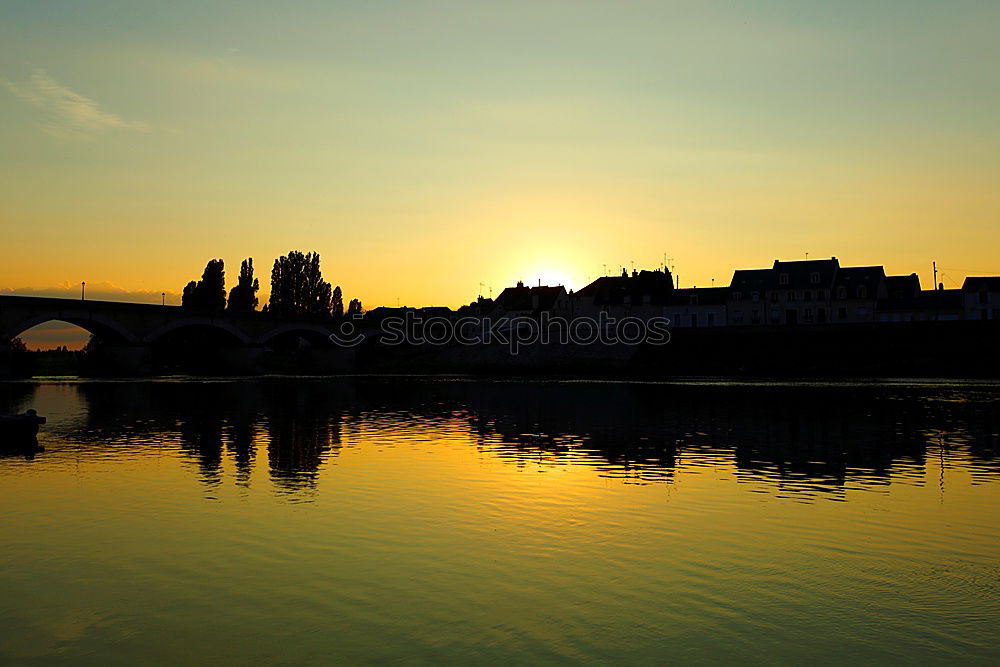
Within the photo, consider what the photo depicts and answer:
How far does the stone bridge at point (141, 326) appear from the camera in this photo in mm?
101125

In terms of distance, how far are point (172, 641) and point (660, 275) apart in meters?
171

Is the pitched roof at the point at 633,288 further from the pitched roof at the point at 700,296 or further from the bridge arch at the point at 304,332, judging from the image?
the bridge arch at the point at 304,332

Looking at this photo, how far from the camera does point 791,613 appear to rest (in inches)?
583

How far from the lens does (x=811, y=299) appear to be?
5851 inches

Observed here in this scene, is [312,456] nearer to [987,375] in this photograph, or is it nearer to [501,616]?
[501,616]

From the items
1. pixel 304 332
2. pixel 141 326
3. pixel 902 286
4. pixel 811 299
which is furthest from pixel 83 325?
pixel 902 286

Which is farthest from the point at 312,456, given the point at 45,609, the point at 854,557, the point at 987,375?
the point at 987,375

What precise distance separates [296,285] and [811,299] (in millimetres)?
108018

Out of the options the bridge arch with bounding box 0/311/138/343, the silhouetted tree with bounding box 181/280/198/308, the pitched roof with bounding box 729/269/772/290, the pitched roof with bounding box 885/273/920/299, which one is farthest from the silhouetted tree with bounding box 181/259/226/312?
the pitched roof with bounding box 885/273/920/299

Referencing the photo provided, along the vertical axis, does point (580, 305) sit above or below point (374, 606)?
above

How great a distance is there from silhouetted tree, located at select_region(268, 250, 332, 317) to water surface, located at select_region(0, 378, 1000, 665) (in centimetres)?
14774

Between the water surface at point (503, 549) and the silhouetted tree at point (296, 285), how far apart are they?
485ft

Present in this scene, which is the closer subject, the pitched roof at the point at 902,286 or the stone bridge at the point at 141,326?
the stone bridge at the point at 141,326

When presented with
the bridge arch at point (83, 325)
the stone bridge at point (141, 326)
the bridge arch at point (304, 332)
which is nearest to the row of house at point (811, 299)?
the bridge arch at point (304, 332)
